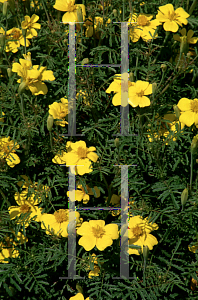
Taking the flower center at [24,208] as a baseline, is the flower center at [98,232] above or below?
below

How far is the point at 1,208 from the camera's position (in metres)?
1.64

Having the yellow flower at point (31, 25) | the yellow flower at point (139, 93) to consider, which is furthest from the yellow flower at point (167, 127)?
the yellow flower at point (31, 25)

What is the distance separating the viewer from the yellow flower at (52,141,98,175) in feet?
5.07

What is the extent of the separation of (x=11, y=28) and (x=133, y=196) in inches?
45.6

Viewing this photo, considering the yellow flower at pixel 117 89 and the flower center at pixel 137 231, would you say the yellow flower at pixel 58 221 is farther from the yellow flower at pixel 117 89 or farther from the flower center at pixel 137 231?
the yellow flower at pixel 117 89

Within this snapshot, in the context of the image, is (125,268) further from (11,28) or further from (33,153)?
(11,28)

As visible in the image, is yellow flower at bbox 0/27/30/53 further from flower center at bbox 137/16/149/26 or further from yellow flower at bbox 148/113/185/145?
yellow flower at bbox 148/113/185/145

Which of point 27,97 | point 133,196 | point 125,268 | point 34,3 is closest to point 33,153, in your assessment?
point 27,97

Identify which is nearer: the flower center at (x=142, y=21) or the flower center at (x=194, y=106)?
the flower center at (x=194, y=106)

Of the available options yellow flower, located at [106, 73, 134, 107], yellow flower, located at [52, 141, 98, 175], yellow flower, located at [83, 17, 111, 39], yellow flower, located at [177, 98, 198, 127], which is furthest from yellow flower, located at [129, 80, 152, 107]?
yellow flower, located at [83, 17, 111, 39]

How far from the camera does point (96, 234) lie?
1.48 metres

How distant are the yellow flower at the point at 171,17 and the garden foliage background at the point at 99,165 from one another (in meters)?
0.08

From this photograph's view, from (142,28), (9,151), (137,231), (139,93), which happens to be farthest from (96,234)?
(142,28)

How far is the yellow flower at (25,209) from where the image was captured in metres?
1.60
